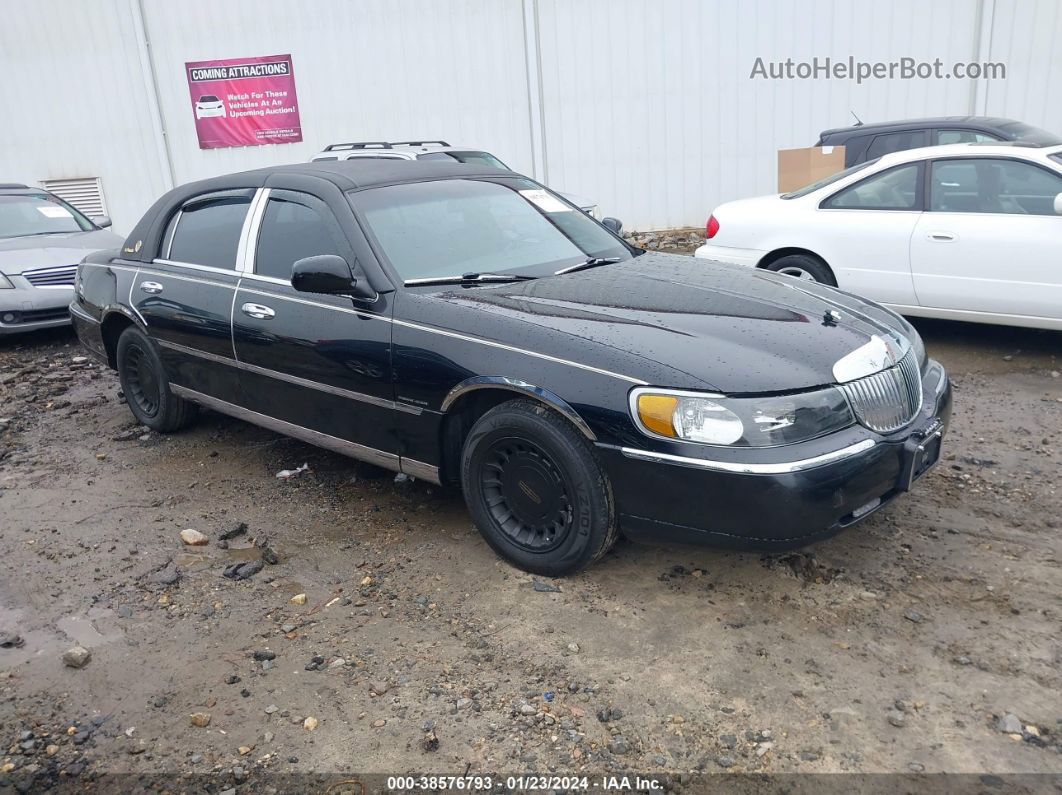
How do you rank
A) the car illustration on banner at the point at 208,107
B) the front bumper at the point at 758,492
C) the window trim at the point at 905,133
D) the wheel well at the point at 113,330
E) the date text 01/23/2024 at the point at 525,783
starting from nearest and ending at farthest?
the date text 01/23/2024 at the point at 525,783 < the front bumper at the point at 758,492 < the wheel well at the point at 113,330 < the window trim at the point at 905,133 < the car illustration on banner at the point at 208,107

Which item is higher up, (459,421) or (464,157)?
(464,157)

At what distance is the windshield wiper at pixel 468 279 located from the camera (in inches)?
157

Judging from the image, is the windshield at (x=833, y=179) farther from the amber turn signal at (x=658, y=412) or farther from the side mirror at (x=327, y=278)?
the amber turn signal at (x=658, y=412)

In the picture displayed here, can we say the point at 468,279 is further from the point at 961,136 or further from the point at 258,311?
the point at 961,136

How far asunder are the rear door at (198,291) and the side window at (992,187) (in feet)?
15.7

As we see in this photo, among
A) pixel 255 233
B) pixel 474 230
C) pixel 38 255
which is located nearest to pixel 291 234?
pixel 255 233

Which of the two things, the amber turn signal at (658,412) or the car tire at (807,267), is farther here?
the car tire at (807,267)

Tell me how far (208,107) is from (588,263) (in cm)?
1239

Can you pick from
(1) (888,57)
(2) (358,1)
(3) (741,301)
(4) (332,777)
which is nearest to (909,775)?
(4) (332,777)

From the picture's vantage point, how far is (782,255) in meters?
7.16

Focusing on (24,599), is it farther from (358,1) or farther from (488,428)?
(358,1)

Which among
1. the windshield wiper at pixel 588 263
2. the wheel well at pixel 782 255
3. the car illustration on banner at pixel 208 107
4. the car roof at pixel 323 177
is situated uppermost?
the car illustration on banner at pixel 208 107

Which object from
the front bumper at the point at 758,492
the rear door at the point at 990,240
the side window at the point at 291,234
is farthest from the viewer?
the rear door at the point at 990,240

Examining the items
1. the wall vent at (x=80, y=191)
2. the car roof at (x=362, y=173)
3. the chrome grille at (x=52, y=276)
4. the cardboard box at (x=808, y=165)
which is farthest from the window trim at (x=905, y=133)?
the wall vent at (x=80, y=191)
